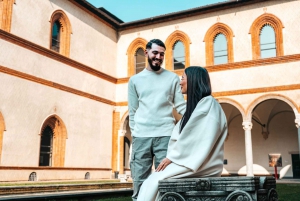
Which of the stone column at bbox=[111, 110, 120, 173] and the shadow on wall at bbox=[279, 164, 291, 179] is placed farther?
the shadow on wall at bbox=[279, 164, 291, 179]

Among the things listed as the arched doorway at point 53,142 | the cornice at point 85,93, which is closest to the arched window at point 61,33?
the cornice at point 85,93

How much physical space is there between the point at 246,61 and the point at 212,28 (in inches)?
101

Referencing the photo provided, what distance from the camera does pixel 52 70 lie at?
16109 millimetres

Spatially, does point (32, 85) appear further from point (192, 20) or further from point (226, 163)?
point (226, 163)

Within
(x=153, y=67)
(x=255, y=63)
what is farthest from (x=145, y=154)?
(x=255, y=63)

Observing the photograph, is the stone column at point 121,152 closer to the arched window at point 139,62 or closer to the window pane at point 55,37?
the arched window at point 139,62

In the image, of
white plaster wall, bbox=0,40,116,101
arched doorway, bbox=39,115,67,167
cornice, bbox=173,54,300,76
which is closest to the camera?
white plaster wall, bbox=0,40,116,101

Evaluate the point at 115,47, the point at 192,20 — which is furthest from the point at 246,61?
the point at 115,47

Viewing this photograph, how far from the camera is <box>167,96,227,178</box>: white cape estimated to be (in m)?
2.11

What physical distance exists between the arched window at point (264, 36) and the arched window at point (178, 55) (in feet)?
12.3

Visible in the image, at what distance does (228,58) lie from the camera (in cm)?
1803

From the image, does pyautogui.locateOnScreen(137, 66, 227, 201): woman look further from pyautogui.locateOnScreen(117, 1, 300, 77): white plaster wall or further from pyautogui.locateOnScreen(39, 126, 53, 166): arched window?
pyautogui.locateOnScreen(117, 1, 300, 77): white plaster wall

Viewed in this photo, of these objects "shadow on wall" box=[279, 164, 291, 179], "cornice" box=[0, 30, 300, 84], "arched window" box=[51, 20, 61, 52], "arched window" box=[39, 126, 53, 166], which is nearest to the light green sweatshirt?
"cornice" box=[0, 30, 300, 84]

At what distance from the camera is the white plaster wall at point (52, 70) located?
1411cm
